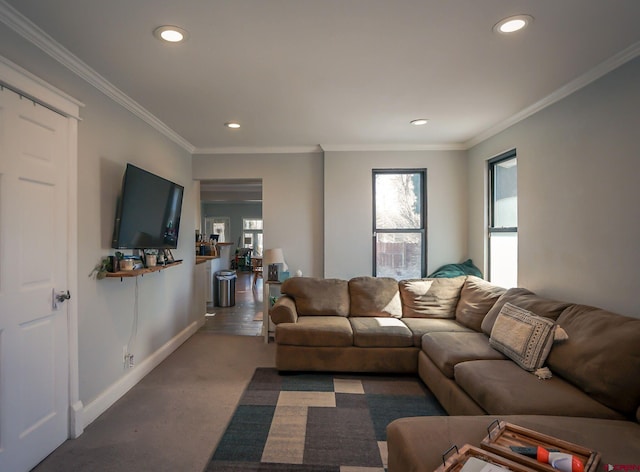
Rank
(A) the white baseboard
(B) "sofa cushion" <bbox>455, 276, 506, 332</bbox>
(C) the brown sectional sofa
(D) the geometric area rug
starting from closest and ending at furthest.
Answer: (C) the brown sectional sofa < (D) the geometric area rug < (A) the white baseboard < (B) "sofa cushion" <bbox>455, 276, 506, 332</bbox>

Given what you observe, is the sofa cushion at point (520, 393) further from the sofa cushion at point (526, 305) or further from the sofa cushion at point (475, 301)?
the sofa cushion at point (475, 301)

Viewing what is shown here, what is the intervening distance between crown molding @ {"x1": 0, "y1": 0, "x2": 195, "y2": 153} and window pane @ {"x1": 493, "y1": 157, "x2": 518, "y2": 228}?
144 inches

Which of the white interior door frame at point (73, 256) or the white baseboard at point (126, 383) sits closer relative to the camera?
the white interior door frame at point (73, 256)

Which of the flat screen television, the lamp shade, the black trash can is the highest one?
the flat screen television

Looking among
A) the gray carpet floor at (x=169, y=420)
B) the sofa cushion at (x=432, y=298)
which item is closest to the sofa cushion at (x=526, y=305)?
the sofa cushion at (x=432, y=298)

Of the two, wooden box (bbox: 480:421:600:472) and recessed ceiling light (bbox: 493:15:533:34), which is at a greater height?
recessed ceiling light (bbox: 493:15:533:34)

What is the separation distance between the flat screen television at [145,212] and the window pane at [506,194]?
11.4 feet

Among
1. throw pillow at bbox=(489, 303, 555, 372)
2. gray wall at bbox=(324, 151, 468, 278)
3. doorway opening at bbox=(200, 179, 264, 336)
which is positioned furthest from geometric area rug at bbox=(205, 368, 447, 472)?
doorway opening at bbox=(200, 179, 264, 336)

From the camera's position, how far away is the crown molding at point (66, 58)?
171 cm

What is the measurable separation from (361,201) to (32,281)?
11.0 feet

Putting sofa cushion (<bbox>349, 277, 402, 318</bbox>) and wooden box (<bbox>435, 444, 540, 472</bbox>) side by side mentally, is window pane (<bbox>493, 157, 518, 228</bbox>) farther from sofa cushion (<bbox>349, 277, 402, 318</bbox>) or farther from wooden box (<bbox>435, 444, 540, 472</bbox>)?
wooden box (<bbox>435, 444, 540, 472</bbox>)

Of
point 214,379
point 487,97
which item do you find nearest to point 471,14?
point 487,97

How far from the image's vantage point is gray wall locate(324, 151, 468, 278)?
14.2 ft

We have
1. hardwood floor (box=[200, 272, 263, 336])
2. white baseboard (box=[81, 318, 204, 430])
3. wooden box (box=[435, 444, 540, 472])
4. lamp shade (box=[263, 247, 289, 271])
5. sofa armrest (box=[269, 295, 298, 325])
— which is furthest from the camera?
hardwood floor (box=[200, 272, 263, 336])
